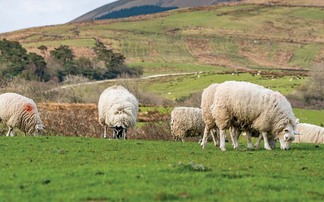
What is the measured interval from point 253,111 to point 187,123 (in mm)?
13232

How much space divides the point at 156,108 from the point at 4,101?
86.8 ft

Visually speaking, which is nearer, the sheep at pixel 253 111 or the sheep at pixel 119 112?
the sheep at pixel 253 111

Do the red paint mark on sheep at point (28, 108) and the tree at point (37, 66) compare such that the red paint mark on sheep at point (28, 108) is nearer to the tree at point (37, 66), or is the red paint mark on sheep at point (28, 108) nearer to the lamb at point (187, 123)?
the lamb at point (187, 123)

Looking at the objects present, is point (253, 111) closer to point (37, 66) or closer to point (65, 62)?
point (37, 66)

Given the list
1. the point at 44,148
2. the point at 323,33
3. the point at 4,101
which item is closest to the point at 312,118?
the point at 4,101

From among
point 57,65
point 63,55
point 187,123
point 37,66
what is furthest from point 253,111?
point 63,55

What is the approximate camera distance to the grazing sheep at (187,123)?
38.0 meters

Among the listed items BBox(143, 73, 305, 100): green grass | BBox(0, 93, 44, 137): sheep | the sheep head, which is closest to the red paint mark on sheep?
BBox(0, 93, 44, 137): sheep

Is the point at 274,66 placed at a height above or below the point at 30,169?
below

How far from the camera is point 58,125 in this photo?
43.7 m

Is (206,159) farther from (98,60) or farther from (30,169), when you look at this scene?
(98,60)

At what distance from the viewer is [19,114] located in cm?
3381

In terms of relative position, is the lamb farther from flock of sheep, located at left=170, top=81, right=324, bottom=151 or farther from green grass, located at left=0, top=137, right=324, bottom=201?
green grass, located at left=0, top=137, right=324, bottom=201

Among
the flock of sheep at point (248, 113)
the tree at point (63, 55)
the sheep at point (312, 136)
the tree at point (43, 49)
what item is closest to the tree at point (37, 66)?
the tree at point (63, 55)
